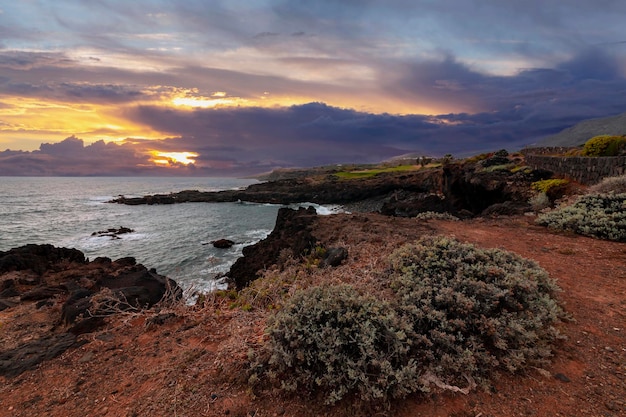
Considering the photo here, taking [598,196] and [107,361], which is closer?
[107,361]

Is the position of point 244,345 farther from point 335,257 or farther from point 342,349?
point 335,257

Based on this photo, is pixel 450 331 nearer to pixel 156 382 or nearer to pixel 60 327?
pixel 156 382

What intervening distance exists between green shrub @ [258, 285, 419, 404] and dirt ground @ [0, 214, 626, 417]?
0.63 ft

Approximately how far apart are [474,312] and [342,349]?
7.27ft

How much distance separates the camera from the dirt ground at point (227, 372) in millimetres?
3445

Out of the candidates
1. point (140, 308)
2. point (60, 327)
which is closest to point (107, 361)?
point (140, 308)

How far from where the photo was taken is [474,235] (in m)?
10.6

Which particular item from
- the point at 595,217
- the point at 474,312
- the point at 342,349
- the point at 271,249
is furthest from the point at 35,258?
the point at 595,217

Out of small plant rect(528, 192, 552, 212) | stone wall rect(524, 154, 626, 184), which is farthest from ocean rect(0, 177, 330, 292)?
stone wall rect(524, 154, 626, 184)

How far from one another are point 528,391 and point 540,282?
Answer: 9.19ft

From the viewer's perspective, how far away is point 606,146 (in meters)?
18.9

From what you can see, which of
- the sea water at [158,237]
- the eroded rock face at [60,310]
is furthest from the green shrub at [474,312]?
the sea water at [158,237]

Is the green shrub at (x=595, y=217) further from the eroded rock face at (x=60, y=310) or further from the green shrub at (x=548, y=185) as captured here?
the eroded rock face at (x=60, y=310)

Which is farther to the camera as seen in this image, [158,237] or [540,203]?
[158,237]
